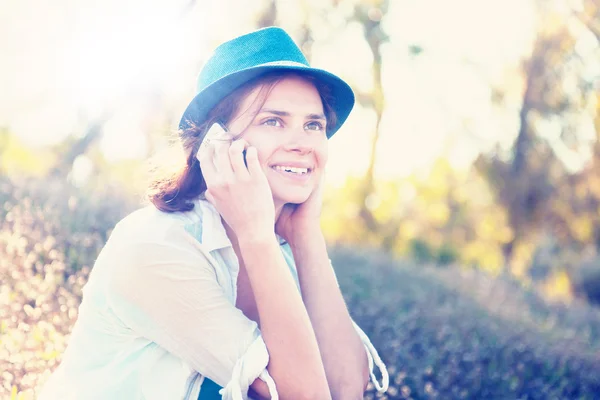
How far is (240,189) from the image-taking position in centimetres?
242

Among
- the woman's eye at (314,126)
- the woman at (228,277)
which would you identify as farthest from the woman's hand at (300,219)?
the woman's eye at (314,126)

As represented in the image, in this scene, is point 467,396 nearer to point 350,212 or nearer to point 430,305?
point 430,305

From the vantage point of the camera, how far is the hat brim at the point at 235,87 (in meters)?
2.58

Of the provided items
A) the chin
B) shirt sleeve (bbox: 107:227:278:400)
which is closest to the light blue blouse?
shirt sleeve (bbox: 107:227:278:400)

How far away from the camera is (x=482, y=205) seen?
21.3m

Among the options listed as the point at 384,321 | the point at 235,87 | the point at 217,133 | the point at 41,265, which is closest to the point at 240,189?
the point at 217,133

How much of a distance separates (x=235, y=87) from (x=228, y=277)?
76cm

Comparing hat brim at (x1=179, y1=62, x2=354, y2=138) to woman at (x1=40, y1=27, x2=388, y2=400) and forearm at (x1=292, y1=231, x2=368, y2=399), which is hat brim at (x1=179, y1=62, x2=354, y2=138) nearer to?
woman at (x1=40, y1=27, x2=388, y2=400)

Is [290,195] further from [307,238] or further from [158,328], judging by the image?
[158,328]

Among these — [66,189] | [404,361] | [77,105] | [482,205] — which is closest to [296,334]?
[404,361]

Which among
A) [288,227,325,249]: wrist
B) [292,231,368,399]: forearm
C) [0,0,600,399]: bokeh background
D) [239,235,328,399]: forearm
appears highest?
[239,235,328,399]: forearm

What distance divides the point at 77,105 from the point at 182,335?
765cm

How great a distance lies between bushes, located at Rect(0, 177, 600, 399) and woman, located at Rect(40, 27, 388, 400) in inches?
18.8

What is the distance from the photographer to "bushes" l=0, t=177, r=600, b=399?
3033 millimetres
